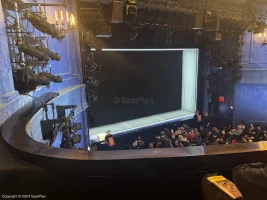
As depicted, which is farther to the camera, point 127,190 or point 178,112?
point 178,112

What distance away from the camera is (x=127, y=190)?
4.65ft

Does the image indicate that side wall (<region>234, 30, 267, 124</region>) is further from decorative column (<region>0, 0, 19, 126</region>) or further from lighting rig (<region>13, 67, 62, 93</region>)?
decorative column (<region>0, 0, 19, 126</region>)

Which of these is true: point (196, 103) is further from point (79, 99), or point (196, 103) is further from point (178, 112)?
point (79, 99)

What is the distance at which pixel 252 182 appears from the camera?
3.17 feet

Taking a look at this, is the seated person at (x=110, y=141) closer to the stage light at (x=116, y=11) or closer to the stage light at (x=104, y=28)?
the stage light at (x=104, y=28)

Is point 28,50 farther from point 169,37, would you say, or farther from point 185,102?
point 185,102

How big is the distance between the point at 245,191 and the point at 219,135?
702 centimetres

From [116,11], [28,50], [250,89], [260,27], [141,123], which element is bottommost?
[141,123]

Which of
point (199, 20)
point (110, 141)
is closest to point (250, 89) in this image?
point (199, 20)

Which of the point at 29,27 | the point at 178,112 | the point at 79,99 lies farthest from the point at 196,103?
the point at 29,27

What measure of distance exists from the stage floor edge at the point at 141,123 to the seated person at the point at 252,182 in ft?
25.1

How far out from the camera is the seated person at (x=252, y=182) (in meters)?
0.96

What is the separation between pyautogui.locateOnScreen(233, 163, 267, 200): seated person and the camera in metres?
0.96

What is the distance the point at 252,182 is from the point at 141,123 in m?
8.86
